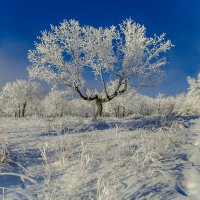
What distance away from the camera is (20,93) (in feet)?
318

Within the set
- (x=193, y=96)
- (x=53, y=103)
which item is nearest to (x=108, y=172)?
(x=193, y=96)

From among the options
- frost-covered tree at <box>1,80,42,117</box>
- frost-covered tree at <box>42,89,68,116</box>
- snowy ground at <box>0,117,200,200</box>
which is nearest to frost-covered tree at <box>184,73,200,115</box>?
snowy ground at <box>0,117,200,200</box>

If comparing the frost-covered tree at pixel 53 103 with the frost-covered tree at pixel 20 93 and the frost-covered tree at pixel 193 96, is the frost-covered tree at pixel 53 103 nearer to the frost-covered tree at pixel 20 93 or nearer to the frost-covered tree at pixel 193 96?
→ the frost-covered tree at pixel 20 93

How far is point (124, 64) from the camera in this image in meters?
29.8

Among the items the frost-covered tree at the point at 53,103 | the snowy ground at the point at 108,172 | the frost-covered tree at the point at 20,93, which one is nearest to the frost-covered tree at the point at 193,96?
the snowy ground at the point at 108,172

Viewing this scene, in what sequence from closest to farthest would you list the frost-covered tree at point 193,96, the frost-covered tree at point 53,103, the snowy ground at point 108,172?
the snowy ground at point 108,172
the frost-covered tree at point 193,96
the frost-covered tree at point 53,103

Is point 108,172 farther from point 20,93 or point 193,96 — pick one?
point 20,93

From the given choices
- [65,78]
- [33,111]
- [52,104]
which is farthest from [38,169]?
[33,111]

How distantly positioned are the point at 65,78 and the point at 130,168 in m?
23.6

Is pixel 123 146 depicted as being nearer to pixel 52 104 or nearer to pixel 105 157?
pixel 105 157

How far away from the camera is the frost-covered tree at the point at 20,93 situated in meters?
96.9

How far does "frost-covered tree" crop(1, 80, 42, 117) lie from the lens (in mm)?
96938

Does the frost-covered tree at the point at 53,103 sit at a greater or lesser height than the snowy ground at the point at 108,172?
greater

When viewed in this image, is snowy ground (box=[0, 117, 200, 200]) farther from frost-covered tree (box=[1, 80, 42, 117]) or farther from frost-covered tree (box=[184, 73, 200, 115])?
frost-covered tree (box=[1, 80, 42, 117])
